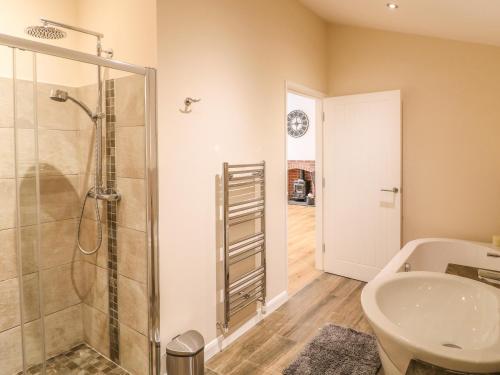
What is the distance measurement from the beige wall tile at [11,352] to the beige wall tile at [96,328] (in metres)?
0.38

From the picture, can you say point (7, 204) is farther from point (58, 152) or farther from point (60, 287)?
point (60, 287)

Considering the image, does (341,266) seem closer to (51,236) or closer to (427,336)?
(427,336)

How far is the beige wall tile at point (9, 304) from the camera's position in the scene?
205cm

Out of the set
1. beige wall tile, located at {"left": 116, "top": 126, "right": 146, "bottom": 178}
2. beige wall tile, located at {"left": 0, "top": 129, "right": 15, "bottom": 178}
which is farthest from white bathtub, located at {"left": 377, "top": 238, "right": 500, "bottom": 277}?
beige wall tile, located at {"left": 0, "top": 129, "right": 15, "bottom": 178}

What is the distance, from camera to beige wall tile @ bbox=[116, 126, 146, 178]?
201cm

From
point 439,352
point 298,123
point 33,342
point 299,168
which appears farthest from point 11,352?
point 298,123

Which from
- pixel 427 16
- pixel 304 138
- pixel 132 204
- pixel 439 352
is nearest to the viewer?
pixel 439 352

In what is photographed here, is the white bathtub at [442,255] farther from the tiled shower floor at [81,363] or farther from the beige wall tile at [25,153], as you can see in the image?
the beige wall tile at [25,153]

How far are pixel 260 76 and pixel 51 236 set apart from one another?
1.91 metres

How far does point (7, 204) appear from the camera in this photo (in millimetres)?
1979

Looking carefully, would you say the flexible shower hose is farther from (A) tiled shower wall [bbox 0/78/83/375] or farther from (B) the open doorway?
A: (B) the open doorway

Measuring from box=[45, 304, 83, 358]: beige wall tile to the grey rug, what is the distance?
1.41 meters

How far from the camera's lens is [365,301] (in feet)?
5.18

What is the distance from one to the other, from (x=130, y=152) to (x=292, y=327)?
6.06 ft
